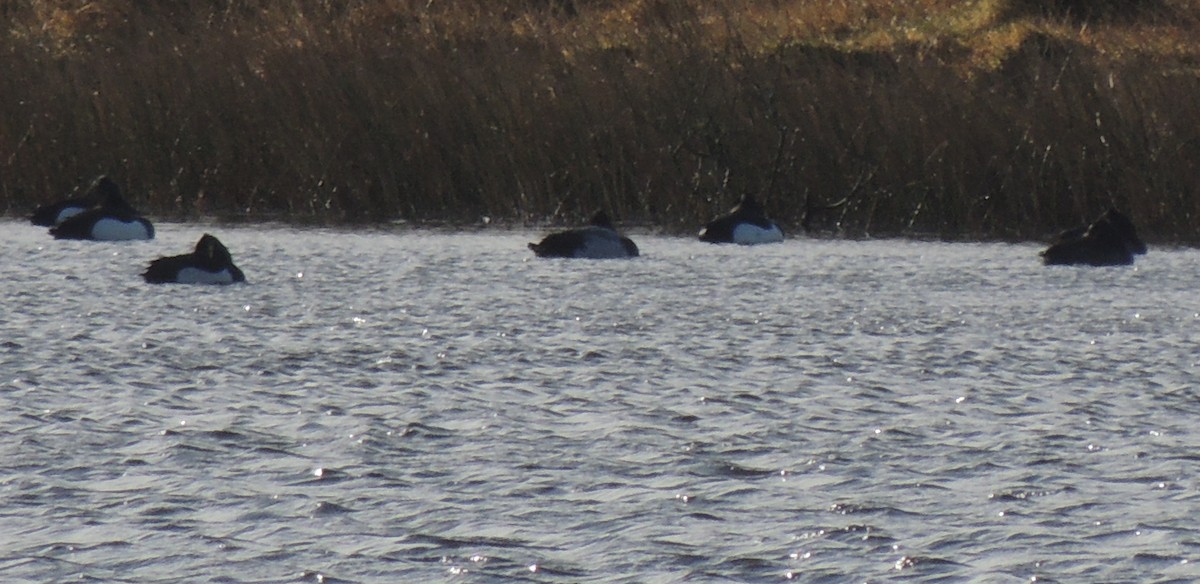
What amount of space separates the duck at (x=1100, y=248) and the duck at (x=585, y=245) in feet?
8.31

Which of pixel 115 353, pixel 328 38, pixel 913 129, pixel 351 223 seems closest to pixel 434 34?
pixel 328 38

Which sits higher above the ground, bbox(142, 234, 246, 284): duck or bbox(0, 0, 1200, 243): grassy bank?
bbox(0, 0, 1200, 243): grassy bank

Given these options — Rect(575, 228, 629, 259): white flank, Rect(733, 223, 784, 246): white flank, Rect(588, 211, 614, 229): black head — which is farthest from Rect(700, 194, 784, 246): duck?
Rect(575, 228, 629, 259): white flank

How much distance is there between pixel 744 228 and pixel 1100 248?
7.35 ft

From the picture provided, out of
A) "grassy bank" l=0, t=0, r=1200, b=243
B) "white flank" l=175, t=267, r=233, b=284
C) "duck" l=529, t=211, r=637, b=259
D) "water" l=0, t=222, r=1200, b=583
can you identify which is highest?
"grassy bank" l=0, t=0, r=1200, b=243

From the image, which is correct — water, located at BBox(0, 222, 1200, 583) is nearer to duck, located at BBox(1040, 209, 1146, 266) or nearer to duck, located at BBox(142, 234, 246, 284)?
duck, located at BBox(142, 234, 246, 284)

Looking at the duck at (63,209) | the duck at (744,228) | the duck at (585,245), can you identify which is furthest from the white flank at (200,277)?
the duck at (744,228)

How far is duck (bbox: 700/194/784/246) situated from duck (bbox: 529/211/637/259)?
38.7 inches

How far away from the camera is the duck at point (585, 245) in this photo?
467 inches

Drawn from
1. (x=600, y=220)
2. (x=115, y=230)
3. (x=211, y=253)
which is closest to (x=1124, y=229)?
(x=600, y=220)

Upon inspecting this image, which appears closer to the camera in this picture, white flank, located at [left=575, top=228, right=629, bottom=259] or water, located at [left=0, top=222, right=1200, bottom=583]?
water, located at [left=0, top=222, right=1200, bottom=583]

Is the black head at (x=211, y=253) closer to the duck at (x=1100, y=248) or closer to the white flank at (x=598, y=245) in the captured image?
the white flank at (x=598, y=245)

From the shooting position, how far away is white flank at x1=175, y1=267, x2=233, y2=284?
33.8 feet

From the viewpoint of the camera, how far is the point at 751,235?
12.8 meters
